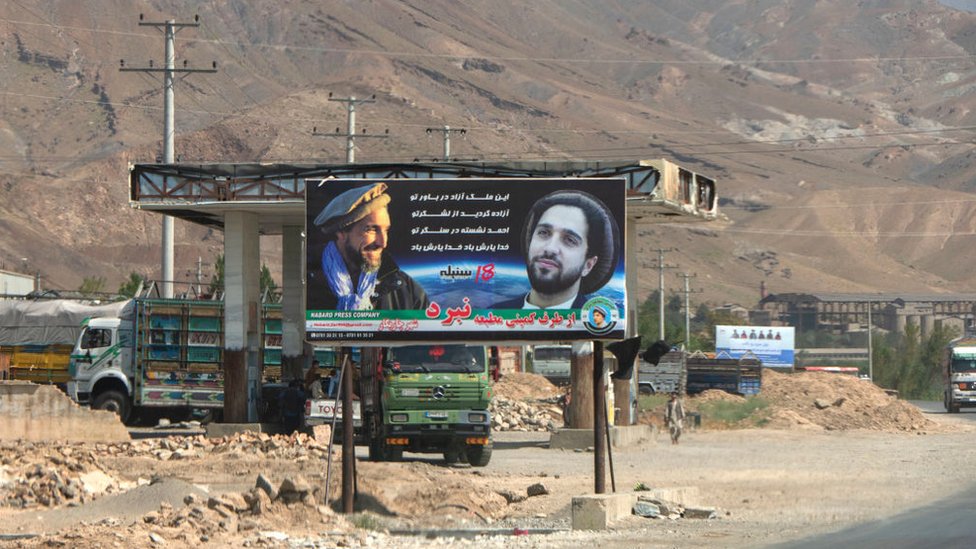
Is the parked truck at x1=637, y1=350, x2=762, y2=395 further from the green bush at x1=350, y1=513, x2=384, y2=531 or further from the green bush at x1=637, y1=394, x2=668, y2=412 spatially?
the green bush at x1=350, y1=513, x2=384, y2=531

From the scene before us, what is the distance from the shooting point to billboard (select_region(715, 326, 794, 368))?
279ft

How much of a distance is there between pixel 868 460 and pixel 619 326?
15.1 m

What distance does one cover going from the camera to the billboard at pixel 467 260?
69.9ft

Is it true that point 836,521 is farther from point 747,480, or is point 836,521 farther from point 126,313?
point 126,313

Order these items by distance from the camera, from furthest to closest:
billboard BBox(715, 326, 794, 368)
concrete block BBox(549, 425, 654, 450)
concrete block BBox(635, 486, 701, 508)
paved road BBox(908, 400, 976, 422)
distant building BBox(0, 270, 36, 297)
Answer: billboard BBox(715, 326, 794, 368)
distant building BBox(0, 270, 36, 297)
paved road BBox(908, 400, 976, 422)
concrete block BBox(549, 425, 654, 450)
concrete block BBox(635, 486, 701, 508)

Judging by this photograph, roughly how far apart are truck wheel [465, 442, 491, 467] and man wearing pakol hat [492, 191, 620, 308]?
30.2 ft

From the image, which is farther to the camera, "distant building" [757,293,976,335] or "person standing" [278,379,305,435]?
"distant building" [757,293,976,335]

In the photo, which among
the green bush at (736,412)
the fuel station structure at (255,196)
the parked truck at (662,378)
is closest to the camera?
the fuel station structure at (255,196)

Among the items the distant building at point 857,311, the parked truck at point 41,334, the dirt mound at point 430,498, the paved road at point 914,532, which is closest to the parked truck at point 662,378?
the parked truck at point 41,334

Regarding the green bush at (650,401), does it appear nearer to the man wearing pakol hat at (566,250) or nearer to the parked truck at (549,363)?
the parked truck at (549,363)

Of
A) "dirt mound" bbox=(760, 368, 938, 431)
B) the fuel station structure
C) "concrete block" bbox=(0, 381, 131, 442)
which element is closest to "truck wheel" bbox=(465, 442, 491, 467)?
the fuel station structure

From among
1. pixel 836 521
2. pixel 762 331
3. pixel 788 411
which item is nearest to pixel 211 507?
pixel 836 521

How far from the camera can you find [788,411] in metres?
53.7

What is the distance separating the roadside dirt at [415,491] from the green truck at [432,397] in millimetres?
685
